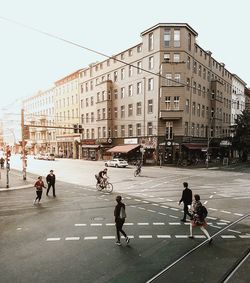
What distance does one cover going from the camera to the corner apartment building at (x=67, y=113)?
62.4 metres

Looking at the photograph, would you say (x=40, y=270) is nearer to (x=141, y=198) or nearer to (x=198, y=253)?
(x=198, y=253)

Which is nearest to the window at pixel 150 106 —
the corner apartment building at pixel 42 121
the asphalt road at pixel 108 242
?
the asphalt road at pixel 108 242

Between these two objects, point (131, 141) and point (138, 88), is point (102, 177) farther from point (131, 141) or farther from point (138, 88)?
point (138, 88)

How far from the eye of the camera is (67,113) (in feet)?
218

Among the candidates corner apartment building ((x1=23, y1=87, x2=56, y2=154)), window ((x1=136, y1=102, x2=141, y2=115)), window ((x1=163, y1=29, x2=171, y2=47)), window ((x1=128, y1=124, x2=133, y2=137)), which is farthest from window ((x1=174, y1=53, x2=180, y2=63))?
corner apartment building ((x1=23, y1=87, x2=56, y2=154))

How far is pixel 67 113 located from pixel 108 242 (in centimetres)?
6032

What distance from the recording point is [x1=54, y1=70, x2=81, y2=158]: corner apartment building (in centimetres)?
6241

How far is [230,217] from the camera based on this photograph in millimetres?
11773

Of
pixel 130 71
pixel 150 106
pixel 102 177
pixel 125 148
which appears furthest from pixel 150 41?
pixel 102 177

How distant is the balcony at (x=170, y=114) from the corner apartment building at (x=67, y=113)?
24.2m

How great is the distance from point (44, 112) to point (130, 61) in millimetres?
42001

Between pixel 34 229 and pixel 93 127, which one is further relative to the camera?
pixel 93 127

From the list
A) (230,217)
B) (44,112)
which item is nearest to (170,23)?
(230,217)

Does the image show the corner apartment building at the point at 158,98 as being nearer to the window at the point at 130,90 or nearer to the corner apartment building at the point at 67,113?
the window at the point at 130,90
